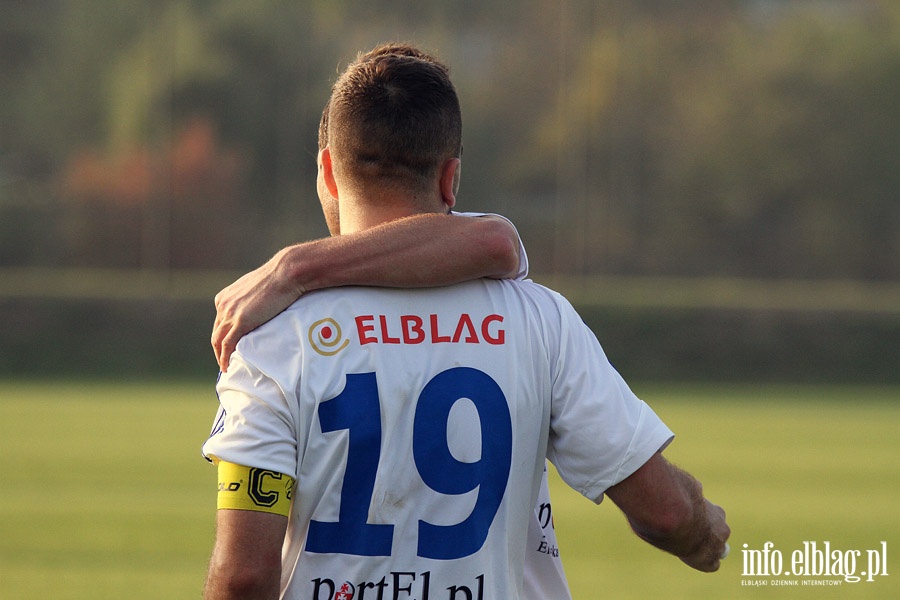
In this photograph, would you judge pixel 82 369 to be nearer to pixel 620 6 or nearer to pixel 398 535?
pixel 620 6

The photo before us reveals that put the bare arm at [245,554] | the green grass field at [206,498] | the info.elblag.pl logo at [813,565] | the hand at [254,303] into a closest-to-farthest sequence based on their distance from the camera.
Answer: the bare arm at [245,554], the hand at [254,303], the green grass field at [206,498], the info.elblag.pl logo at [813,565]

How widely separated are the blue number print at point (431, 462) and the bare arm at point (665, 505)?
0.21m

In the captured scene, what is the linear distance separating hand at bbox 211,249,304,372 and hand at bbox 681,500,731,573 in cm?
79

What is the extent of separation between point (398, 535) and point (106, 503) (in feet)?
23.9

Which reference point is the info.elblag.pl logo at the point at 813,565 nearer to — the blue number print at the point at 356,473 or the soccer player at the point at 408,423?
the soccer player at the point at 408,423

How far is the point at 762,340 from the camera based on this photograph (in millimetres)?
22734

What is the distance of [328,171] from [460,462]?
0.54 m

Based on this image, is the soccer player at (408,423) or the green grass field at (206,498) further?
the green grass field at (206,498)

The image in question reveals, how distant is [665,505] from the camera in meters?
2.03

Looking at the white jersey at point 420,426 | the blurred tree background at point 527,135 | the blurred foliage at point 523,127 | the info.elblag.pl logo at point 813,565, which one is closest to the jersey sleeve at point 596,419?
the white jersey at point 420,426

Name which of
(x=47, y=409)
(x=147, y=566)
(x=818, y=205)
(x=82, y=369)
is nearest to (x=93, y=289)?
(x=82, y=369)

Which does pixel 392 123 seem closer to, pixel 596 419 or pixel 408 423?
pixel 408 423

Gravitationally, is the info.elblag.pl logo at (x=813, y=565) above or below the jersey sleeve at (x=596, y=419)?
below

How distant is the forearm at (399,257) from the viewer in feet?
6.49
